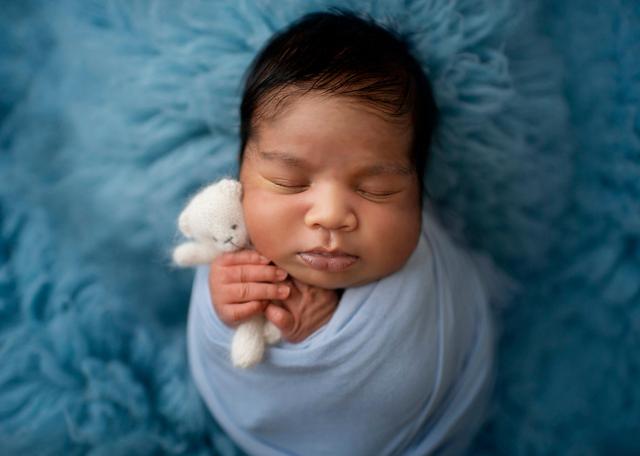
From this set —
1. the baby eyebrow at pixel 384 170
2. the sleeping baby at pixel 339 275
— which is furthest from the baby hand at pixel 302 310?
the baby eyebrow at pixel 384 170

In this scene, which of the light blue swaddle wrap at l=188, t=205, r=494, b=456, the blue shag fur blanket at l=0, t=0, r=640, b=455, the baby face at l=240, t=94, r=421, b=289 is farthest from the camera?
the blue shag fur blanket at l=0, t=0, r=640, b=455

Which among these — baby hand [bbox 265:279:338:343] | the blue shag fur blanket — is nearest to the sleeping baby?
baby hand [bbox 265:279:338:343]

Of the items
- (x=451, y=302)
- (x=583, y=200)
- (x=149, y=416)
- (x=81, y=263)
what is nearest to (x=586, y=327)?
(x=583, y=200)

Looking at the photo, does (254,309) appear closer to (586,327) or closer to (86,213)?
(86,213)

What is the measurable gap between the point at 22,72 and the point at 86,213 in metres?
0.31

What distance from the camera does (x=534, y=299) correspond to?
51.3 inches

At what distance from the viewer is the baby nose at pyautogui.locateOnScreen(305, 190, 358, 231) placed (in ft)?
2.93

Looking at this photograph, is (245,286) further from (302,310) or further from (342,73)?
(342,73)

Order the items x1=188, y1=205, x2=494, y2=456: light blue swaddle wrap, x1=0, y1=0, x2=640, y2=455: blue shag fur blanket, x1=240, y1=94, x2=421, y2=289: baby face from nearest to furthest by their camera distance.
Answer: x1=240, y1=94, x2=421, y2=289: baby face → x1=188, y1=205, x2=494, y2=456: light blue swaddle wrap → x1=0, y1=0, x2=640, y2=455: blue shag fur blanket

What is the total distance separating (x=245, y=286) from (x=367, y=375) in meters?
0.23

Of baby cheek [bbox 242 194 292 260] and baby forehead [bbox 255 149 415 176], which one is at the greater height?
baby forehead [bbox 255 149 415 176]

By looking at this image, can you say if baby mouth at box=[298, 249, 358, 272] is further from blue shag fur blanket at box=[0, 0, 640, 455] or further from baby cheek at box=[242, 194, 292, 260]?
blue shag fur blanket at box=[0, 0, 640, 455]

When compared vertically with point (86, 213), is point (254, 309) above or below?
above

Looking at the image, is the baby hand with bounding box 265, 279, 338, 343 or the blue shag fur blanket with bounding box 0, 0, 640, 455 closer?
the baby hand with bounding box 265, 279, 338, 343
